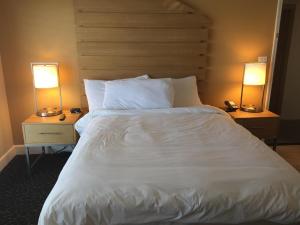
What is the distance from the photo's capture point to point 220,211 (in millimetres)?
1229

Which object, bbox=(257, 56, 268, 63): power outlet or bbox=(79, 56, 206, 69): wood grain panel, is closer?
bbox=(79, 56, 206, 69): wood grain panel

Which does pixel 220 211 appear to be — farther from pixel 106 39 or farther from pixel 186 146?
pixel 106 39

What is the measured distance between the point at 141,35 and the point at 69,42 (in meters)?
0.82

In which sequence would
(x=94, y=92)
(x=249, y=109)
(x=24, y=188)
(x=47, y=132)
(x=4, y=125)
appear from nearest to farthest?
(x=24, y=188)
(x=47, y=132)
(x=94, y=92)
(x=4, y=125)
(x=249, y=109)

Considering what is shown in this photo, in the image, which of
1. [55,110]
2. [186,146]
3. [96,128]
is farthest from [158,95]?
[55,110]

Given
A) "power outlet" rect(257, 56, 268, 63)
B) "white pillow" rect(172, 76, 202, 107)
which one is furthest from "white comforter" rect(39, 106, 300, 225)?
"power outlet" rect(257, 56, 268, 63)

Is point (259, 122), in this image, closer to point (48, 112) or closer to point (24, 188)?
point (48, 112)

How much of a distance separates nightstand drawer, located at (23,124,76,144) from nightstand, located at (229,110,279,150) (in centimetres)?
182

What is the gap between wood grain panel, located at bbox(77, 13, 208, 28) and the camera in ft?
9.30

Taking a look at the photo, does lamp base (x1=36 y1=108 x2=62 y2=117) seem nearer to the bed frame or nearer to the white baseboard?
the bed frame

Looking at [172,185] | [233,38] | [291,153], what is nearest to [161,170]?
[172,185]

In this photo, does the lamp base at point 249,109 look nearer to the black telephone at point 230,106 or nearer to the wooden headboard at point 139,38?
the black telephone at point 230,106

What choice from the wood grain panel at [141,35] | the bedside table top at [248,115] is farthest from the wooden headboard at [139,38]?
the bedside table top at [248,115]

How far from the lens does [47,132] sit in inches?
104
